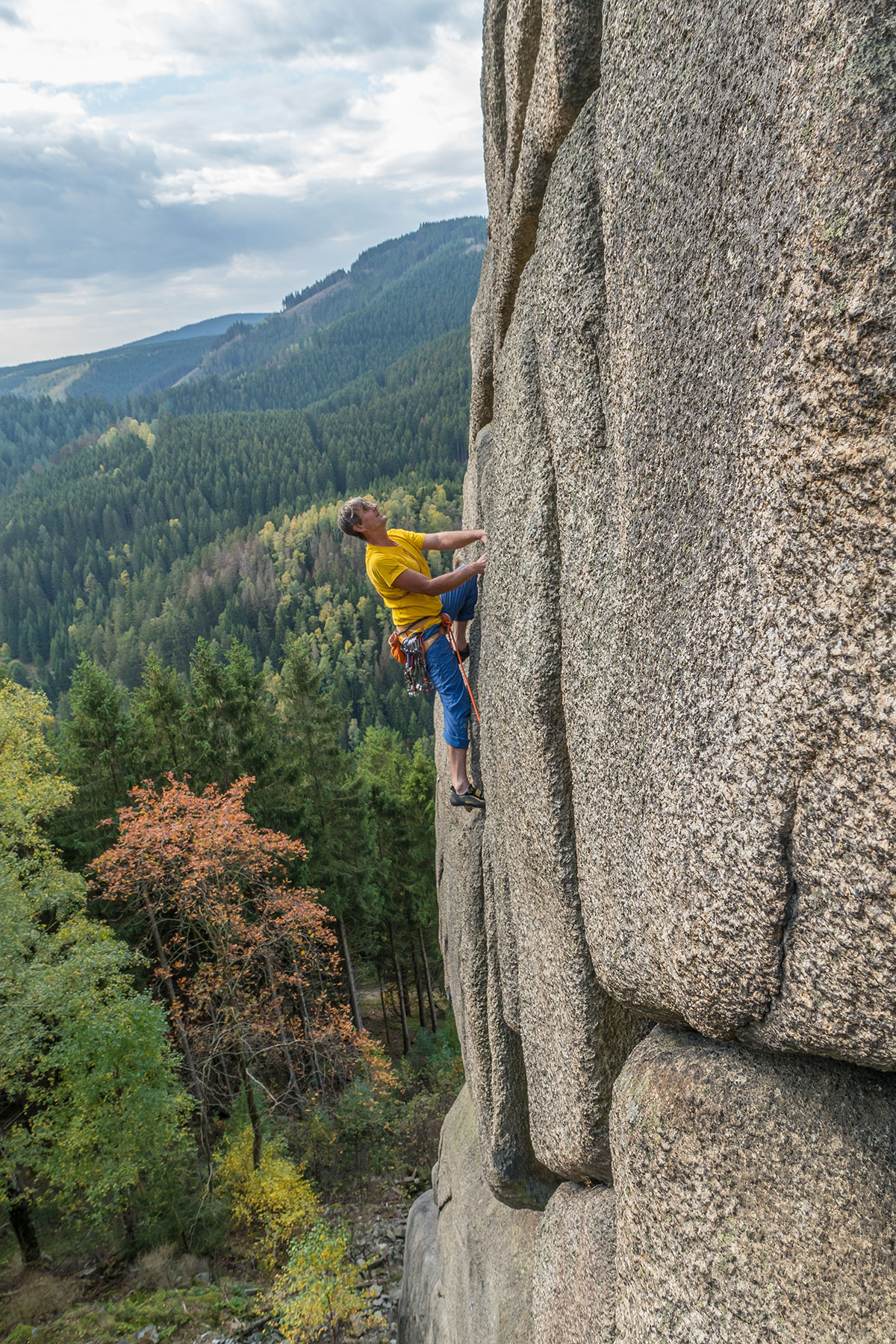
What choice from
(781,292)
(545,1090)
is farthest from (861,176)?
(545,1090)

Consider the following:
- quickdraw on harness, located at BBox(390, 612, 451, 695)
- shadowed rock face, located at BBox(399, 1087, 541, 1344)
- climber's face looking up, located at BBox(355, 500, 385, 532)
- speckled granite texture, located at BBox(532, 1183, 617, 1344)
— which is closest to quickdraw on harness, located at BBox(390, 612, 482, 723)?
quickdraw on harness, located at BBox(390, 612, 451, 695)

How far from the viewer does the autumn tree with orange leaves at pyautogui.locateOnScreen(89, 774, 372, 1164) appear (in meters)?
13.9

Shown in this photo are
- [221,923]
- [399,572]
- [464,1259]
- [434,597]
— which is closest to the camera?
[399,572]

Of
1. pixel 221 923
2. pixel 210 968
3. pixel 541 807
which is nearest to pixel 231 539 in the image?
pixel 210 968

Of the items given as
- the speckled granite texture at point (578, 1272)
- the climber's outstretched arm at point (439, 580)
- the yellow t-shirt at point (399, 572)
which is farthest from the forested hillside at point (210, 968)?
the climber's outstretched arm at point (439, 580)

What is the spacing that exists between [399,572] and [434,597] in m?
0.44

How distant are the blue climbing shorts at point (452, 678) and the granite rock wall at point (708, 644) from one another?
6.33ft

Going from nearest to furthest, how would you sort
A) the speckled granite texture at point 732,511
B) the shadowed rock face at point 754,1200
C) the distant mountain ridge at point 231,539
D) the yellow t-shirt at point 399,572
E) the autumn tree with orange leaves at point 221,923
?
1. the speckled granite texture at point 732,511
2. the shadowed rock face at point 754,1200
3. the yellow t-shirt at point 399,572
4. the autumn tree with orange leaves at point 221,923
5. the distant mountain ridge at point 231,539

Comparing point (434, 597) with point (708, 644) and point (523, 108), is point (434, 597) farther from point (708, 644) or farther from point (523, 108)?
point (708, 644)

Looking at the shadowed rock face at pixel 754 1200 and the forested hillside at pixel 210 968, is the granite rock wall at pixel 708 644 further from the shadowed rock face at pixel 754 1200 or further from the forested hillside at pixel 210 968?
the forested hillside at pixel 210 968

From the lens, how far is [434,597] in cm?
625

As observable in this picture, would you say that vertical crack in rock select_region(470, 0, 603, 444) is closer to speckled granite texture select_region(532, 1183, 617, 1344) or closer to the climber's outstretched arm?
the climber's outstretched arm

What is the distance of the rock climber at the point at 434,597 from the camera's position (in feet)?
19.1

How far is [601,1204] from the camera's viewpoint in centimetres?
407
